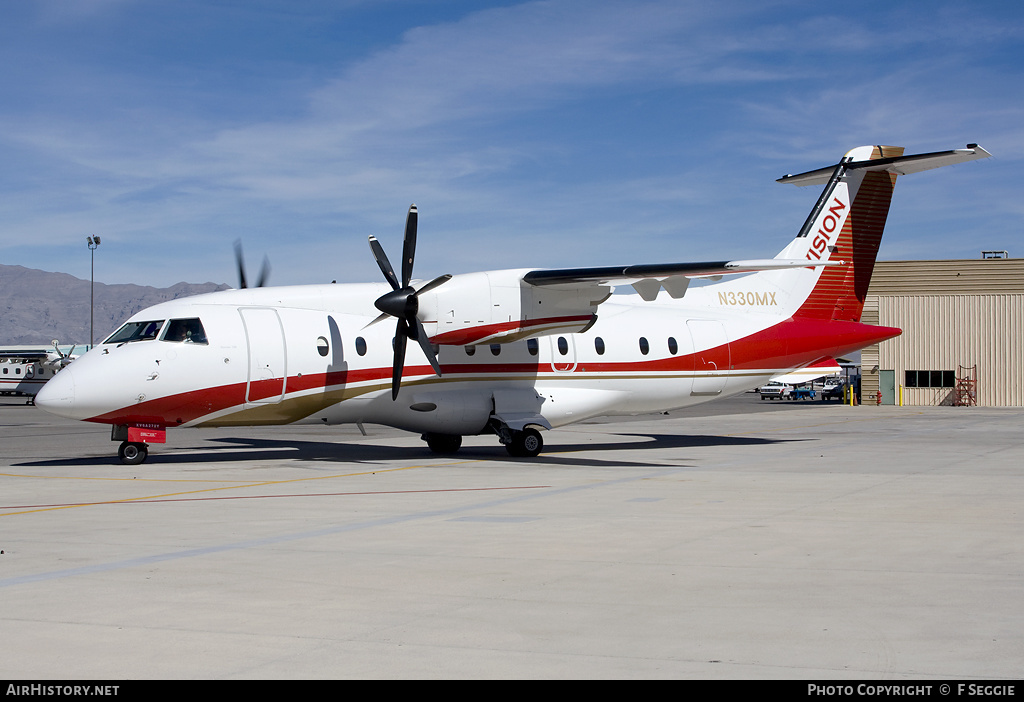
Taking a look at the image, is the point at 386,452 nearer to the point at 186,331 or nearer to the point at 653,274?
the point at 186,331

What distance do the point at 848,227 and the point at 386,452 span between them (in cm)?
1481

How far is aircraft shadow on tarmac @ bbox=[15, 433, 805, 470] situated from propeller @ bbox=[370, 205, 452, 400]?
2.45m

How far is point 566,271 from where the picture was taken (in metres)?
20.7

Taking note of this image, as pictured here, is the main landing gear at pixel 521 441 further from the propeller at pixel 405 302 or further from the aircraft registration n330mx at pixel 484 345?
the propeller at pixel 405 302

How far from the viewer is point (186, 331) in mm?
19969

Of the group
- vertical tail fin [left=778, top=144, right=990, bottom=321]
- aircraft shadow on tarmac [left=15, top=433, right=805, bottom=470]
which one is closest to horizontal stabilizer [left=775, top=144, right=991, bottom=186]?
vertical tail fin [left=778, top=144, right=990, bottom=321]

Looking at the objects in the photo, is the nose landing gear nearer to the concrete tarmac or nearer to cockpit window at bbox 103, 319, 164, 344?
the concrete tarmac

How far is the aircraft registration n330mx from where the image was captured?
1978 centimetres

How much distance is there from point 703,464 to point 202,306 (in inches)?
444

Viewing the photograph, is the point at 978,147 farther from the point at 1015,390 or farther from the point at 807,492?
the point at 1015,390

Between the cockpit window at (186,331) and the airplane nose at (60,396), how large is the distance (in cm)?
211

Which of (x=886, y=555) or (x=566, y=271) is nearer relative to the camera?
(x=886, y=555)

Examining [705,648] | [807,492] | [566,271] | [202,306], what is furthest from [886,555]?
[202,306]

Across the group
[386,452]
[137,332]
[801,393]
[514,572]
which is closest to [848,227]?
[386,452]
